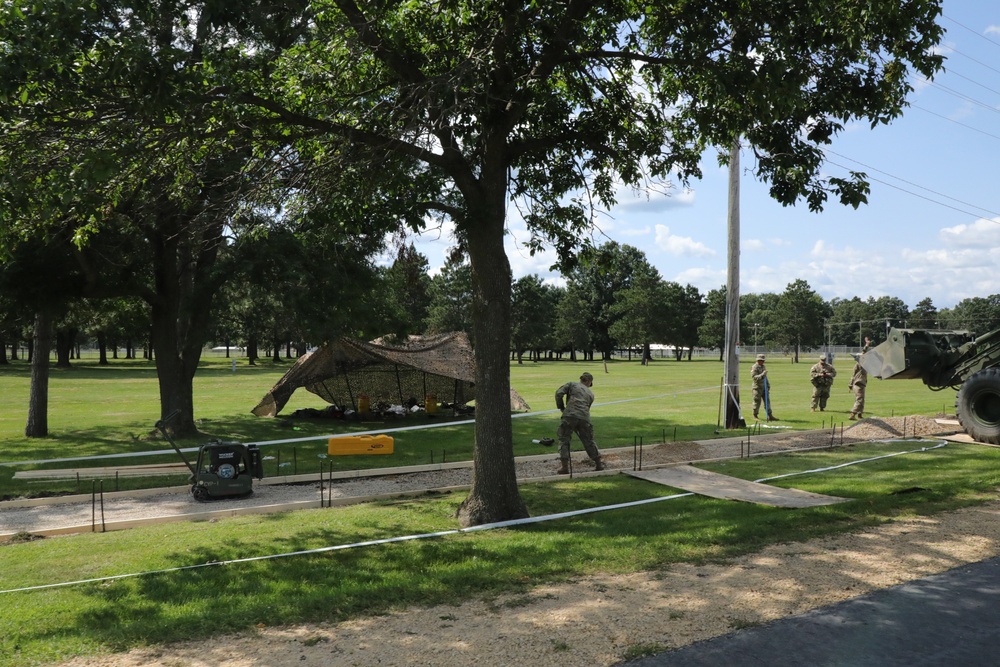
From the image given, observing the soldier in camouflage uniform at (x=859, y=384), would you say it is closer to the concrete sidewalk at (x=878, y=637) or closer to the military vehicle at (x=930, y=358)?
the military vehicle at (x=930, y=358)

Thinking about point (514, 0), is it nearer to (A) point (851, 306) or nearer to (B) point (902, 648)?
(B) point (902, 648)

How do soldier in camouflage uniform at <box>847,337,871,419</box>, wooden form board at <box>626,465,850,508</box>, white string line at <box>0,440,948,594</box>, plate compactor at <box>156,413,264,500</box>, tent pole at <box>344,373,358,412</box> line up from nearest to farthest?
white string line at <box>0,440,948,594</box> < wooden form board at <box>626,465,850,508</box> < plate compactor at <box>156,413,264,500</box> < soldier in camouflage uniform at <box>847,337,871,419</box> < tent pole at <box>344,373,358,412</box>

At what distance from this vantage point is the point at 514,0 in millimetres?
8992

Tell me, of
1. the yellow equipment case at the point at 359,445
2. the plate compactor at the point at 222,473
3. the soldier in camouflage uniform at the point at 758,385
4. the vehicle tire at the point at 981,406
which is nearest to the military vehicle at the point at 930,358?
the vehicle tire at the point at 981,406

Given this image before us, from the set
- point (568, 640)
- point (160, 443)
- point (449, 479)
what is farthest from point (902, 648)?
point (160, 443)

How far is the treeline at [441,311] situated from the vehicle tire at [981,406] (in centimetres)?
265

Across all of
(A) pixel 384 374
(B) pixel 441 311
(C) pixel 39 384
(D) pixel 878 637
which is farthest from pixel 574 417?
(B) pixel 441 311

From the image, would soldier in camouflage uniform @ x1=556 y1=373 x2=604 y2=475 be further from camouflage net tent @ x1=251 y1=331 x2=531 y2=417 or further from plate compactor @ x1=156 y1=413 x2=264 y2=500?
camouflage net tent @ x1=251 y1=331 x2=531 y2=417

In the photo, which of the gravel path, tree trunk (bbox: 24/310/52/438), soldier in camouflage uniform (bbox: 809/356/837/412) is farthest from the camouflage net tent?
soldier in camouflage uniform (bbox: 809/356/837/412)

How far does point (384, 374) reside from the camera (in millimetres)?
22516

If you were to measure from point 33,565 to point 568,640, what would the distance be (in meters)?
5.71

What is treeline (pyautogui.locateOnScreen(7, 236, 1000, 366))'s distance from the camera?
17016mm

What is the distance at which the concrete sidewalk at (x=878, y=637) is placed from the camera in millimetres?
5043

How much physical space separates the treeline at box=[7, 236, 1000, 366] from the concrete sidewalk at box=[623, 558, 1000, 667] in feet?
21.2
